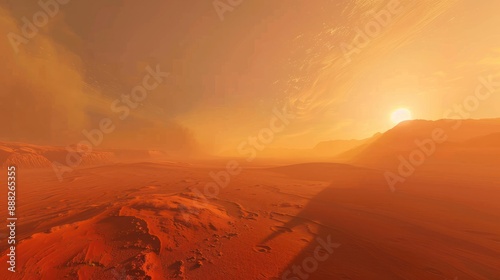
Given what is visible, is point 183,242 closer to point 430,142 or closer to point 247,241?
point 247,241

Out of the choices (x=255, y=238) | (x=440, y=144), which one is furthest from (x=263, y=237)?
(x=440, y=144)

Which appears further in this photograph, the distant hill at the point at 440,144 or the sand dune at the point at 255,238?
the distant hill at the point at 440,144

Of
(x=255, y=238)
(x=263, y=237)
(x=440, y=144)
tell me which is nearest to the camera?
(x=255, y=238)

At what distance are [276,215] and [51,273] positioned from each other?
20.7 feet

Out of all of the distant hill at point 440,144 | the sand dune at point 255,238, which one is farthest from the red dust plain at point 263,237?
the distant hill at point 440,144

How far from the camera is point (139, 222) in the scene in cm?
557

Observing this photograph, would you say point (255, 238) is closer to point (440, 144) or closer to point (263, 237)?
point (263, 237)

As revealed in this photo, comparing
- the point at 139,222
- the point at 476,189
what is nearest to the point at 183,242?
the point at 139,222

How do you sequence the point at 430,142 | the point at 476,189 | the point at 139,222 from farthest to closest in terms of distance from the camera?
the point at 430,142 → the point at 476,189 → the point at 139,222

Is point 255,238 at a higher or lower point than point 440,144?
higher

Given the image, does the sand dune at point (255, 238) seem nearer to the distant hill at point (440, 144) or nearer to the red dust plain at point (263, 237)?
the red dust plain at point (263, 237)

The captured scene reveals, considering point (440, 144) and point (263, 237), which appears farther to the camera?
point (440, 144)

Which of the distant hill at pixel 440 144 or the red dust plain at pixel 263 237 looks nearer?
the red dust plain at pixel 263 237

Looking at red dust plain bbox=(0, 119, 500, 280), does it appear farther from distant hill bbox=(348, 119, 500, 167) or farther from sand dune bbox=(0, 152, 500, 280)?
distant hill bbox=(348, 119, 500, 167)
